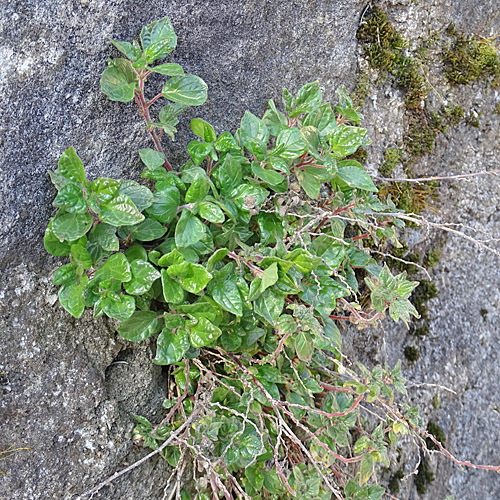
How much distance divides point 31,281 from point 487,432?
235 cm

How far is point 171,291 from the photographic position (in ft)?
3.95

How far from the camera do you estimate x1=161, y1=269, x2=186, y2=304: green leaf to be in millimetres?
1199

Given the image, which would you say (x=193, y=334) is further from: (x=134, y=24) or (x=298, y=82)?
(x=298, y=82)

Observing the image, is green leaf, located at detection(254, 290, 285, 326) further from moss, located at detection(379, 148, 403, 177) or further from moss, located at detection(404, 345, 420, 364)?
moss, located at detection(404, 345, 420, 364)

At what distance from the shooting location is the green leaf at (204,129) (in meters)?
1.36

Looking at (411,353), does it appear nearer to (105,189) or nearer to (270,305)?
(270,305)

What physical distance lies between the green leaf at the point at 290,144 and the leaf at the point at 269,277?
0.33m

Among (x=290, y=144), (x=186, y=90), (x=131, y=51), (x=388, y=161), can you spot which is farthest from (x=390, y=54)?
(x=131, y=51)

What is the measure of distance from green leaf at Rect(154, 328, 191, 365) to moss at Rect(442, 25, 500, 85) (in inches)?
65.7

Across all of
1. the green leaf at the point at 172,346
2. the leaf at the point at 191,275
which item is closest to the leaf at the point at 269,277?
the leaf at the point at 191,275

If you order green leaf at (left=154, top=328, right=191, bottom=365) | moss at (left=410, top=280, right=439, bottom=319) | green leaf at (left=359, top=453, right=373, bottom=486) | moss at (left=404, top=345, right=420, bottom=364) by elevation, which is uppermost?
green leaf at (left=154, top=328, right=191, bottom=365)

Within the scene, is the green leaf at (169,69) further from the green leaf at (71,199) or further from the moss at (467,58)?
the moss at (467,58)

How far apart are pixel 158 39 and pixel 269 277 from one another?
711mm

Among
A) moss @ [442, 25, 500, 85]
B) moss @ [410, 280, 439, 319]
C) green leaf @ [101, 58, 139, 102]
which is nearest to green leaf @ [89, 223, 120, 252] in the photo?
green leaf @ [101, 58, 139, 102]
